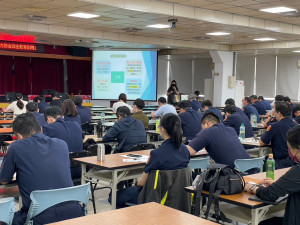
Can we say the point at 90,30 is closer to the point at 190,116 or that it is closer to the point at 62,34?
the point at 62,34

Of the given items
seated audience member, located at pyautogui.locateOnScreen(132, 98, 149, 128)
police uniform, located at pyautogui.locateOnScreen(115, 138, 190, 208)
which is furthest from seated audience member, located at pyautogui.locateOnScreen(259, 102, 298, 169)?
seated audience member, located at pyautogui.locateOnScreen(132, 98, 149, 128)

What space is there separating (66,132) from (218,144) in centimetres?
189

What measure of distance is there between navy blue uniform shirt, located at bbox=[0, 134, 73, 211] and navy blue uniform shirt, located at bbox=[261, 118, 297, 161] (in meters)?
3.04

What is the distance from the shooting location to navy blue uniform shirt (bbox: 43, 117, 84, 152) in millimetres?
4945

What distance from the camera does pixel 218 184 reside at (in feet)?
10.2

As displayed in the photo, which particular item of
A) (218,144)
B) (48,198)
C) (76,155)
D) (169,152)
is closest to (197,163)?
(218,144)

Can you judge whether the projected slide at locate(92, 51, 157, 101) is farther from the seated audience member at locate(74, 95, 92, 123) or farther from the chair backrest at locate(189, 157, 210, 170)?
the chair backrest at locate(189, 157, 210, 170)

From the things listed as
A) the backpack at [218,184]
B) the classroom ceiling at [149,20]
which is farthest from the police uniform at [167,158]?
the classroom ceiling at [149,20]

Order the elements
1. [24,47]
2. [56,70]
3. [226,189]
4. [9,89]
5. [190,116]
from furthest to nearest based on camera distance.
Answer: [56,70] < [9,89] < [24,47] < [190,116] < [226,189]

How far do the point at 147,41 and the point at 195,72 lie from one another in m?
7.44

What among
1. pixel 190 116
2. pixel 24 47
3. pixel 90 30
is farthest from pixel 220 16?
pixel 24 47

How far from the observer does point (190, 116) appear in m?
7.23

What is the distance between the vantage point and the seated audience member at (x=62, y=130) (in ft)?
16.3

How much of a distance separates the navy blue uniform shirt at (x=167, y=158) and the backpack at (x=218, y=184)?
39 cm
